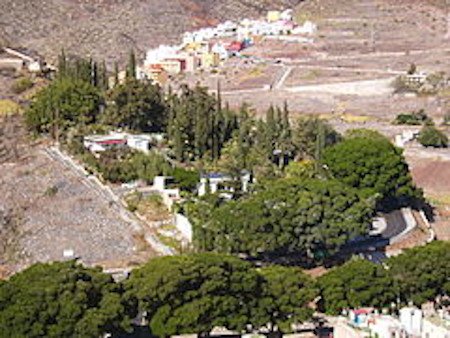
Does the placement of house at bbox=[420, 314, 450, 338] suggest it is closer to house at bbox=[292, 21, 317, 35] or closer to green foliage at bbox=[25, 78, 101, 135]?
green foliage at bbox=[25, 78, 101, 135]

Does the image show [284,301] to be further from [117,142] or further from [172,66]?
[172,66]

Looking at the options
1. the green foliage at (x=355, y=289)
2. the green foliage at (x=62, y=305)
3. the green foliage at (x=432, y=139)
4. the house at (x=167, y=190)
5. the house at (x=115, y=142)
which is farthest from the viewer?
the green foliage at (x=432, y=139)

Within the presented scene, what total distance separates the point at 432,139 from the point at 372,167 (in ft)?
56.0

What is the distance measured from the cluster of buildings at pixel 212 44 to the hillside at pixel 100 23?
315 centimetres

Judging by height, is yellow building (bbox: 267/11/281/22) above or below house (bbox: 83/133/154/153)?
above

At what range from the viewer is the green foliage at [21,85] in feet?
174

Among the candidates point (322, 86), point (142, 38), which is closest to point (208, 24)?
point (142, 38)

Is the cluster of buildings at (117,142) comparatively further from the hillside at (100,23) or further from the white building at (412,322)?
the hillside at (100,23)

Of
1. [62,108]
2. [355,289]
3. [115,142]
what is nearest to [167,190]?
[115,142]

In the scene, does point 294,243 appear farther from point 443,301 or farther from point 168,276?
point 168,276

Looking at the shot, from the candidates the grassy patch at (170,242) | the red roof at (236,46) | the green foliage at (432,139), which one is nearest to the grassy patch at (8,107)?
the grassy patch at (170,242)

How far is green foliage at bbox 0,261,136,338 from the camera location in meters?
22.3

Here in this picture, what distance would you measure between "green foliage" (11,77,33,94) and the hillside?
78.6 feet

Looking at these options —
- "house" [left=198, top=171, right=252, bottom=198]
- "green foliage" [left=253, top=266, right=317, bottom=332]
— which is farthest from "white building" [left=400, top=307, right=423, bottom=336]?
"house" [left=198, top=171, right=252, bottom=198]
